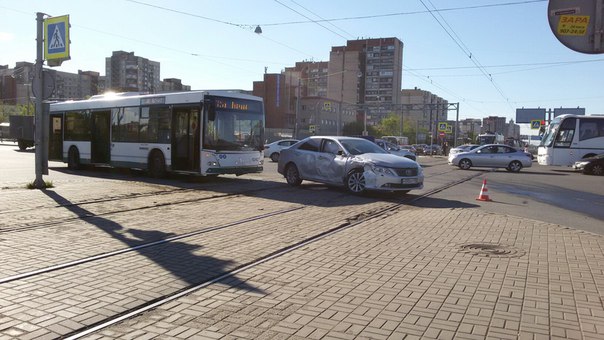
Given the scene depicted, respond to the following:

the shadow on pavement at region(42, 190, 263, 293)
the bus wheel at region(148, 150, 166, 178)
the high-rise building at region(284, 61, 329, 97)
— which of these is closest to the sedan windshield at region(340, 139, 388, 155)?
the bus wheel at region(148, 150, 166, 178)

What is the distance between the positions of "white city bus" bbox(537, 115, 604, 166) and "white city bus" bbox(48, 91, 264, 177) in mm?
21987

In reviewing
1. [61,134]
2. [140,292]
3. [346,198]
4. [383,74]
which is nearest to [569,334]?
[140,292]

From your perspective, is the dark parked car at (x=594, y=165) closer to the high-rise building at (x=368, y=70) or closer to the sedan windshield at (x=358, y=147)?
the sedan windshield at (x=358, y=147)

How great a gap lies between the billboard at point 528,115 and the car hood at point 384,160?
87.8 metres

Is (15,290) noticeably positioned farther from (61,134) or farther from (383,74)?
(383,74)

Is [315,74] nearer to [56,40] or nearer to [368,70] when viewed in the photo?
[368,70]

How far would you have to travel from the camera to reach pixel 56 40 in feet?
41.7

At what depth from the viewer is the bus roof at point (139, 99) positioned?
15.4m

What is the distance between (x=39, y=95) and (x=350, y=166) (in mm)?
8574

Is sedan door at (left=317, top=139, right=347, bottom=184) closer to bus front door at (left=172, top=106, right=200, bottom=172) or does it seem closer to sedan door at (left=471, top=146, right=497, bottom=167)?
bus front door at (left=172, top=106, right=200, bottom=172)

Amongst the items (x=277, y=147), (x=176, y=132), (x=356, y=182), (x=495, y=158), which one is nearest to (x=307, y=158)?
(x=356, y=182)

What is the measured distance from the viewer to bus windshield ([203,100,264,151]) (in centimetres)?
1504

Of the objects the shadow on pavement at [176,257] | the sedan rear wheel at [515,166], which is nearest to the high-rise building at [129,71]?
the sedan rear wheel at [515,166]

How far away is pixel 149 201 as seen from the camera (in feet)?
36.8
